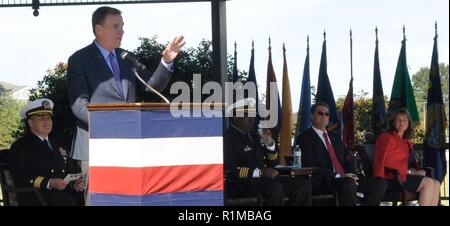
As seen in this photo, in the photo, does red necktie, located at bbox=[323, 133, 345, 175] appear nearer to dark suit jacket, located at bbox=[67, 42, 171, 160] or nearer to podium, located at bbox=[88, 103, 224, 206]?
dark suit jacket, located at bbox=[67, 42, 171, 160]

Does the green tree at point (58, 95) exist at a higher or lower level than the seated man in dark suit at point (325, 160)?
higher

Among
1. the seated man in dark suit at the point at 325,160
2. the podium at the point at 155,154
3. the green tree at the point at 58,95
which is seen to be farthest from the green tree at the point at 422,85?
the podium at the point at 155,154

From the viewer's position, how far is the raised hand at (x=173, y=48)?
5.77 metres

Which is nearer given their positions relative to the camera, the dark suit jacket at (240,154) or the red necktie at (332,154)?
the dark suit jacket at (240,154)

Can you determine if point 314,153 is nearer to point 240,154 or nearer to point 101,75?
point 240,154

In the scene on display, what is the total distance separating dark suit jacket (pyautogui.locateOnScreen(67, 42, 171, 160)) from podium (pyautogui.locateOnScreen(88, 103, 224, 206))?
0.91 metres

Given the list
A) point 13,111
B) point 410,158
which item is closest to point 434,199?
point 410,158

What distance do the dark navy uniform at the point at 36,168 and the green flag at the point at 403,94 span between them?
14.7 feet

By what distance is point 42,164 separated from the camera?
7078 mm

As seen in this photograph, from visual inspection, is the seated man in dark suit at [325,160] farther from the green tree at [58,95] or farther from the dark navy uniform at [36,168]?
the green tree at [58,95]

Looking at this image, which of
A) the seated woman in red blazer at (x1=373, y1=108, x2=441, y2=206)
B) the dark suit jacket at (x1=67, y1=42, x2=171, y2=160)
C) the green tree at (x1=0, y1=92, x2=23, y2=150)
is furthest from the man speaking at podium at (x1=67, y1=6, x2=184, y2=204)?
the green tree at (x1=0, y1=92, x2=23, y2=150)

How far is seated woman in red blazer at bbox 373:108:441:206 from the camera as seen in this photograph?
8.34 metres

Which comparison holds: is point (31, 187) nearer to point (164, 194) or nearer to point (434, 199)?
point (164, 194)
